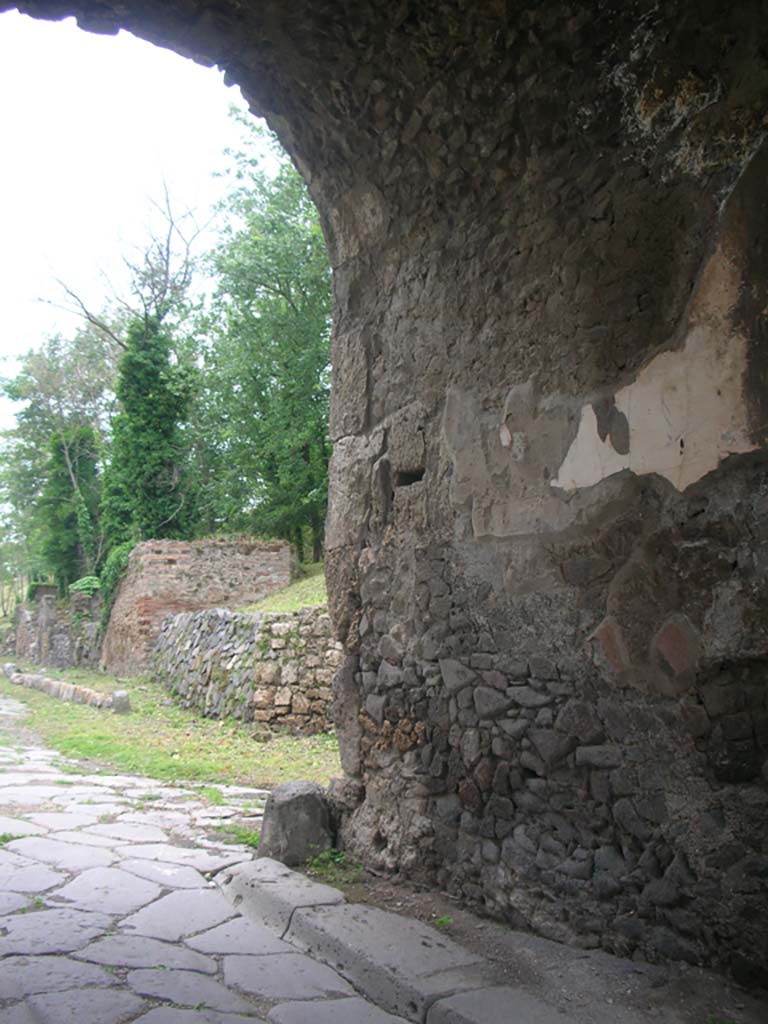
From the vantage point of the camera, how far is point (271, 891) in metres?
3.54

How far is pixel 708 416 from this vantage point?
101 inches

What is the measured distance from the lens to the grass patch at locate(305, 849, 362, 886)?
370 centimetres

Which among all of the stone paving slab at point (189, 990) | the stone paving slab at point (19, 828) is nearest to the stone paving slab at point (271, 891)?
the stone paving slab at point (189, 990)

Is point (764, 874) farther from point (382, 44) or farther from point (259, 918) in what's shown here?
point (382, 44)

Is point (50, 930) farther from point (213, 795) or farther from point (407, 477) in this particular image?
point (213, 795)

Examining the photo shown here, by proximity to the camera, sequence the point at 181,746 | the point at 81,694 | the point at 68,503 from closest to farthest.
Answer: the point at 181,746 → the point at 81,694 → the point at 68,503

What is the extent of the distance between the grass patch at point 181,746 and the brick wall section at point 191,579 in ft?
13.6

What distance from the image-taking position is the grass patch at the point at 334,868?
3697 mm

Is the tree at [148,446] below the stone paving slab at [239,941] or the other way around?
the other way around

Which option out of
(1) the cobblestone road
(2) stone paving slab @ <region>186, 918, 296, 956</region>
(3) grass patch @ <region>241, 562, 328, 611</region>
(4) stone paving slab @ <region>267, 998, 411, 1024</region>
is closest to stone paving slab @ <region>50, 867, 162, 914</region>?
(1) the cobblestone road

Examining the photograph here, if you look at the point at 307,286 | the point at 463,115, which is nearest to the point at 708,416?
the point at 463,115

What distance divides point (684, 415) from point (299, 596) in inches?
430

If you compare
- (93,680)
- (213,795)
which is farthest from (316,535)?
(213,795)

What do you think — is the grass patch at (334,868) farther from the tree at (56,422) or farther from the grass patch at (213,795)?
the tree at (56,422)
